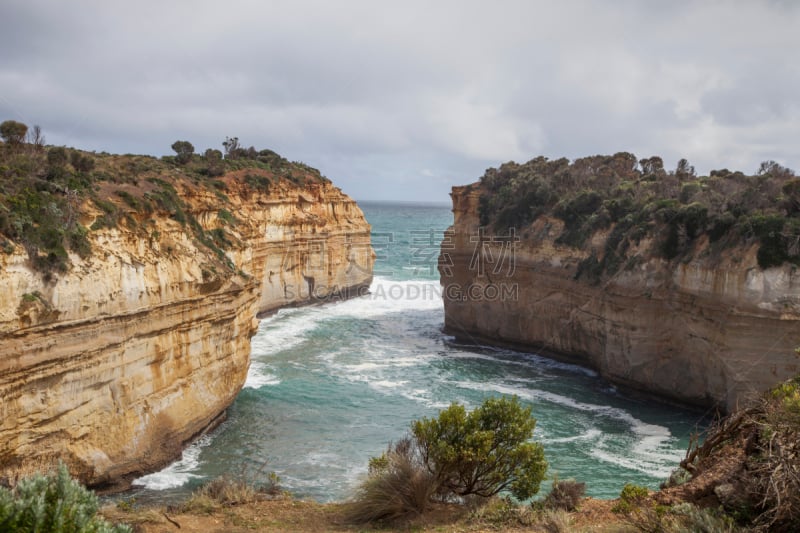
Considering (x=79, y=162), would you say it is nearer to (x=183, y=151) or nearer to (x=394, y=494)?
(x=394, y=494)

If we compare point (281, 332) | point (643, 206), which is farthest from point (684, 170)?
point (281, 332)

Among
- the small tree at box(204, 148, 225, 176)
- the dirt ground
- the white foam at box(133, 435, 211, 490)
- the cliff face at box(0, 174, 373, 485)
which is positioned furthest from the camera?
the small tree at box(204, 148, 225, 176)

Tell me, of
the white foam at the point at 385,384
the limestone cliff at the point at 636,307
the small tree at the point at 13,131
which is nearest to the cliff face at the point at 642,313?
the limestone cliff at the point at 636,307

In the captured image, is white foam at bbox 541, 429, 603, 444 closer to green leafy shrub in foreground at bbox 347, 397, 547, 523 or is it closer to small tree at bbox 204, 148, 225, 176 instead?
green leafy shrub in foreground at bbox 347, 397, 547, 523

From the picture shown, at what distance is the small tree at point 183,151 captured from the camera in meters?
36.8

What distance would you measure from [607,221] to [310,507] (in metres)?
19.7

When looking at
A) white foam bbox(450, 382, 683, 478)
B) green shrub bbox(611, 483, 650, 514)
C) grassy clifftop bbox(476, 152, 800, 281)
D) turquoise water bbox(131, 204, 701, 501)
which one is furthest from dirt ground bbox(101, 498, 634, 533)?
grassy clifftop bbox(476, 152, 800, 281)

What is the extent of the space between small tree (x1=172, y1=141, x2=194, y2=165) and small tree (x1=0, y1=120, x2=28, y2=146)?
19.2 m

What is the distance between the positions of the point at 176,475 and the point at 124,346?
10.7 ft

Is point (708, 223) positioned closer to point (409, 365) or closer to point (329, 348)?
point (409, 365)

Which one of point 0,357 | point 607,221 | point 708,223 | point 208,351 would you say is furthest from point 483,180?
point 0,357

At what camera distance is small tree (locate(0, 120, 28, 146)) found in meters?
16.9

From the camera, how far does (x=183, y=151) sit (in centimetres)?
3981

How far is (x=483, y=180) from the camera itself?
36000 millimetres
